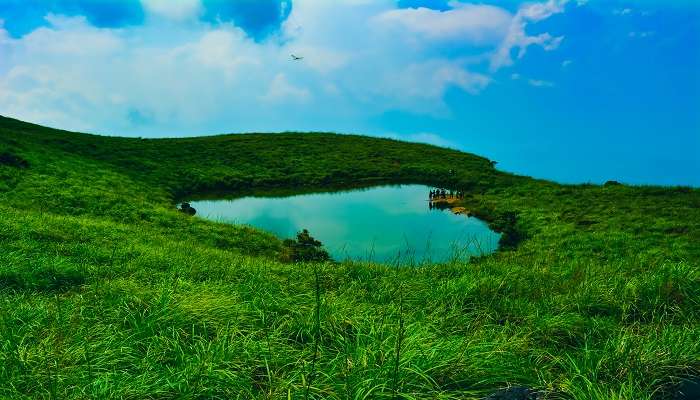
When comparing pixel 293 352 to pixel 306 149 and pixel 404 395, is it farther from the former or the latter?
pixel 306 149

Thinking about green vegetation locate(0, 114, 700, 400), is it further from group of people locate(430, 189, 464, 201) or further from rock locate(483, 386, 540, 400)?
group of people locate(430, 189, 464, 201)

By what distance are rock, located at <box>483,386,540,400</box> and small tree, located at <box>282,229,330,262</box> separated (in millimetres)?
13920

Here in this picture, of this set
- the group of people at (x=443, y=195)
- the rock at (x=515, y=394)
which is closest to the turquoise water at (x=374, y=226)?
the group of people at (x=443, y=195)

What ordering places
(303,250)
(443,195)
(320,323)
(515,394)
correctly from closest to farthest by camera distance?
(515,394) → (320,323) → (303,250) → (443,195)

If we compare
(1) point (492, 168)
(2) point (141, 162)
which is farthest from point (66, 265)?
(1) point (492, 168)

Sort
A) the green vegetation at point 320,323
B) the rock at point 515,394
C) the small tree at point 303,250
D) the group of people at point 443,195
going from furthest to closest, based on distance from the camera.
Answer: the group of people at point 443,195, the small tree at point 303,250, the green vegetation at point 320,323, the rock at point 515,394

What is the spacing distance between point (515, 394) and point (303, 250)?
15.7m

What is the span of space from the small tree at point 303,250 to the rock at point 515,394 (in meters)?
13.9

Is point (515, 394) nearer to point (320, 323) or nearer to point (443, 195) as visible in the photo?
point (320, 323)

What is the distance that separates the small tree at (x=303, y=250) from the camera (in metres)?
19.1

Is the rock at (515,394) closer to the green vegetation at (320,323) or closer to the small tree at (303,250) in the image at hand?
the green vegetation at (320,323)

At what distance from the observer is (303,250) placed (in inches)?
778

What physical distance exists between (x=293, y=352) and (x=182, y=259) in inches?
303

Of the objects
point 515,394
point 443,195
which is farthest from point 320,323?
point 443,195
